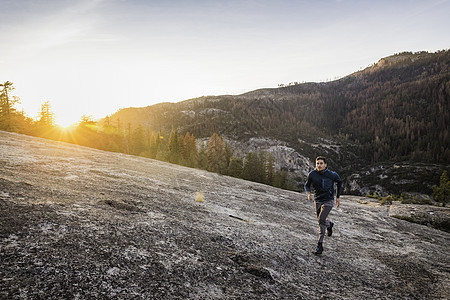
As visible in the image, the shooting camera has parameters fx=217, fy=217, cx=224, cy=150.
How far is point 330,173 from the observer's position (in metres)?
8.62

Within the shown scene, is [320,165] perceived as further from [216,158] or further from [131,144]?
[131,144]

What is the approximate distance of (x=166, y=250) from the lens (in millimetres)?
5988

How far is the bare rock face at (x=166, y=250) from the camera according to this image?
167 inches

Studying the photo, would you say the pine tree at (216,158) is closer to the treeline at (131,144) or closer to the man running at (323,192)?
the treeline at (131,144)

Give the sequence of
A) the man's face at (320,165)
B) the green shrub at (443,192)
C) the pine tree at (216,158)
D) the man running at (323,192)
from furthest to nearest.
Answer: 1. the pine tree at (216,158)
2. the green shrub at (443,192)
3. the man's face at (320,165)
4. the man running at (323,192)

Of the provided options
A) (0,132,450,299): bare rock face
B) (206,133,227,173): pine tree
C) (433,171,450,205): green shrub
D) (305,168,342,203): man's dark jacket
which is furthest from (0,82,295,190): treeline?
(305,168,342,203): man's dark jacket

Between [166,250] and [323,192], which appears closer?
[166,250]

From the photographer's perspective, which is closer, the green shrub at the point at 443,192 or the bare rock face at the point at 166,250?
the bare rock face at the point at 166,250

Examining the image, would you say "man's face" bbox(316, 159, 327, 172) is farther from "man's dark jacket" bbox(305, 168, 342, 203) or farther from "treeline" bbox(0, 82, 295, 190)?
"treeline" bbox(0, 82, 295, 190)

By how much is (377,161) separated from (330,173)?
676 feet

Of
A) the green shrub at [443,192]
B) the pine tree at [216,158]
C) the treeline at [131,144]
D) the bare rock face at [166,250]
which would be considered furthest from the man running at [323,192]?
the green shrub at [443,192]

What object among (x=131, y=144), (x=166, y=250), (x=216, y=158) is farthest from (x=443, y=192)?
(x=131, y=144)

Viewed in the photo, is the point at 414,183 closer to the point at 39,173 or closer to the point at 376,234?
the point at 376,234

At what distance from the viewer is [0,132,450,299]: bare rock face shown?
14.0ft
